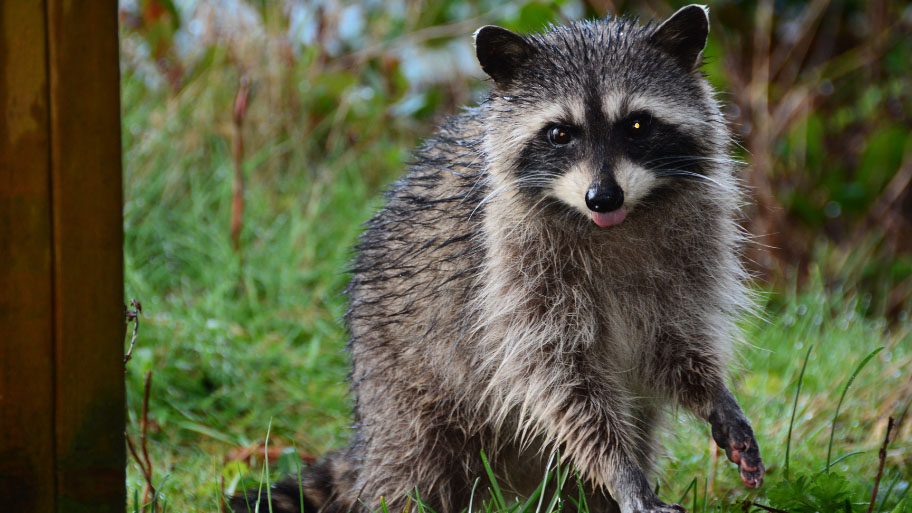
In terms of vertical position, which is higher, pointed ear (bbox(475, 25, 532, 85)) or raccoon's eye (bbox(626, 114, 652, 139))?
pointed ear (bbox(475, 25, 532, 85))

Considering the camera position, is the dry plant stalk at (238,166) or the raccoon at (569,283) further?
the dry plant stalk at (238,166)

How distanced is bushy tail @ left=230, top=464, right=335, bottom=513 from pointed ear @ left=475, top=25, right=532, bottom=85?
131 centimetres

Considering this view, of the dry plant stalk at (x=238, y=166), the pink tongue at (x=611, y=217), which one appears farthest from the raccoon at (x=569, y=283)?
the dry plant stalk at (x=238, y=166)

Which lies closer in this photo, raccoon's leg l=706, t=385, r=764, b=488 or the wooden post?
the wooden post

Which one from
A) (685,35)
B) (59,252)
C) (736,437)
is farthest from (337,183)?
(59,252)

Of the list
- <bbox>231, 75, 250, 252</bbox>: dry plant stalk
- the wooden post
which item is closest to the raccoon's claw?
the wooden post

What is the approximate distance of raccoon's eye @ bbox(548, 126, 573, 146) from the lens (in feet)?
8.12

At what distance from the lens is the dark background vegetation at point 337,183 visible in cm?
383

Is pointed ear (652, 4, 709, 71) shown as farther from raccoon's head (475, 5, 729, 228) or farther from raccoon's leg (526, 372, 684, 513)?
raccoon's leg (526, 372, 684, 513)

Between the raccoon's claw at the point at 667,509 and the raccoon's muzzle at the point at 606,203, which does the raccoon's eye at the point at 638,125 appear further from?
the raccoon's claw at the point at 667,509

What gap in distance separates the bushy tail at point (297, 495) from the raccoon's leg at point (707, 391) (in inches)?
43.7

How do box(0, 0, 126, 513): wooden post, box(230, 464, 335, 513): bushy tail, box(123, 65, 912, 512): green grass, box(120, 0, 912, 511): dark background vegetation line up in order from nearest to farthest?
box(0, 0, 126, 513): wooden post, box(230, 464, 335, 513): bushy tail, box(123, 65, 912, 512): green grass, box(120, 0, 912, 511): dark background vegetation

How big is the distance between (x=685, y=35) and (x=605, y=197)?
0.63 m

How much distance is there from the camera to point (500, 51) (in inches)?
103
